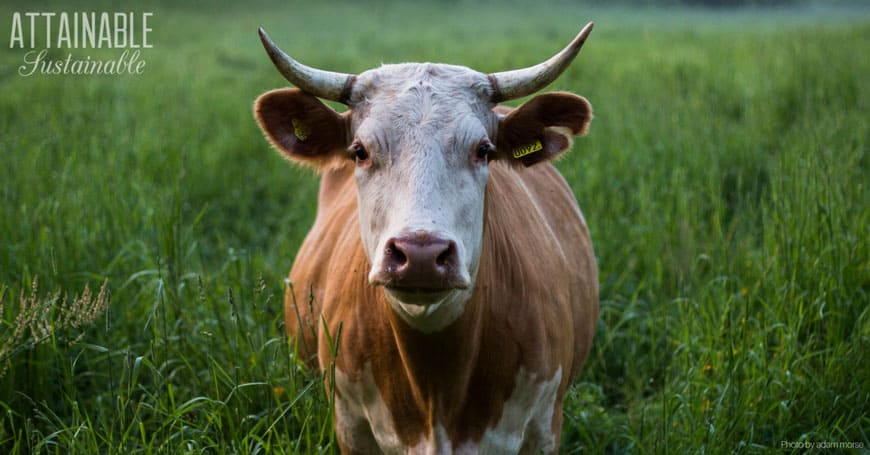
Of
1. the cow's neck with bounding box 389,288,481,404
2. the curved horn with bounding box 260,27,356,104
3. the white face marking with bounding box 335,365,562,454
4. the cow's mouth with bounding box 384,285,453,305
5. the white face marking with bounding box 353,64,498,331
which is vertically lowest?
the white face marking with bounding box 335,365,562,454

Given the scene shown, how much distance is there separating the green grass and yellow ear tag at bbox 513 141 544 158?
0.98 metres

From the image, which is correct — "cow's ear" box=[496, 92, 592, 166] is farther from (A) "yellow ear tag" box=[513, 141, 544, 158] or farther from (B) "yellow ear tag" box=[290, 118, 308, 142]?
(B) "yellow ear tag" box=[290, 118, 308, 142]

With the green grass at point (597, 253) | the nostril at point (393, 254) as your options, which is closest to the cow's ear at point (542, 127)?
the nostril at point (393, 254)

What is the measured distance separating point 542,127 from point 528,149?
96mm

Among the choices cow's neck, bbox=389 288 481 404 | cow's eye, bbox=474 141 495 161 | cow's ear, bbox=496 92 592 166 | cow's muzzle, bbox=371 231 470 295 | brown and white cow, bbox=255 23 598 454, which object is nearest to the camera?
cow's muzzle, bbox=371 231 470 295

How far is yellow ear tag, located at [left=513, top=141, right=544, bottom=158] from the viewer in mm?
2971

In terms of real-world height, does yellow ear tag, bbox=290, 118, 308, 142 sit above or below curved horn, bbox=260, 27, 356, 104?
below

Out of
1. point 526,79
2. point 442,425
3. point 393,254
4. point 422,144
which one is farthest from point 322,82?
point 442,425

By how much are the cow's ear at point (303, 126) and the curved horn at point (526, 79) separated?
1.76ft

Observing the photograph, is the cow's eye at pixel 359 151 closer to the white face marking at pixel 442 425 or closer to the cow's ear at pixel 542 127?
the cow's ear at pixel 542 127

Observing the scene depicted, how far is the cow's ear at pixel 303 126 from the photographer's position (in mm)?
2891

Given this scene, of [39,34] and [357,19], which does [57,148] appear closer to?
[39,34]

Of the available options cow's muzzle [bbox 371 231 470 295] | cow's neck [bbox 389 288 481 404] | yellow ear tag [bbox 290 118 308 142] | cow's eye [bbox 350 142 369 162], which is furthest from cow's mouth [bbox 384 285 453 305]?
yellow ear tag [bbox 290 118 308 142]

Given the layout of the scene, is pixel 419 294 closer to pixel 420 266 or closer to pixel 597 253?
pixel 420 266
